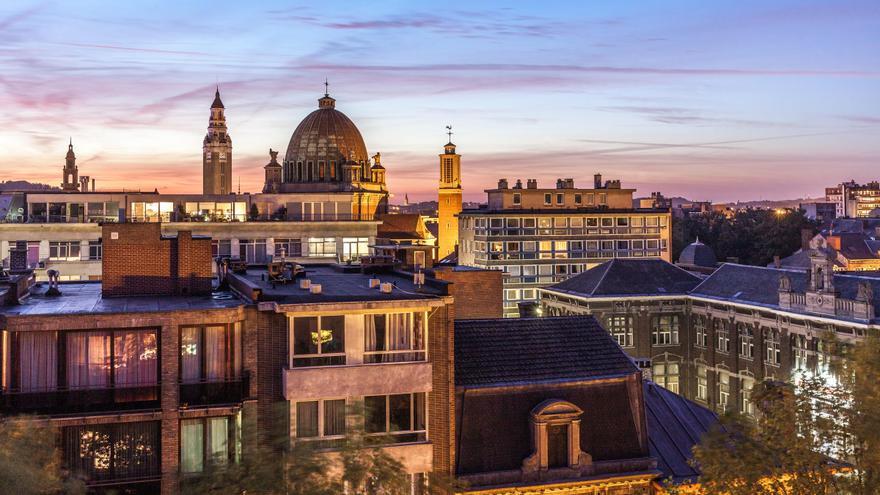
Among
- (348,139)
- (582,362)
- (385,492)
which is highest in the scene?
(348,139)

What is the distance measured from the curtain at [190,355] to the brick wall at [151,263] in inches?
192

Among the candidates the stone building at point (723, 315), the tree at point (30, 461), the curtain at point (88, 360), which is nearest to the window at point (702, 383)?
the stone building at point (723, 315)

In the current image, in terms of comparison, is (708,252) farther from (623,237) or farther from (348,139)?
(348,139)

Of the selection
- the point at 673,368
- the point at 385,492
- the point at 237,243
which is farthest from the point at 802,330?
the point at 237,243

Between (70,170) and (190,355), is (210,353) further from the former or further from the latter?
(70,170)

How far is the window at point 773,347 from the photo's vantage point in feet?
205

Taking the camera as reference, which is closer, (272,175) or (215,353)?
(215,353)

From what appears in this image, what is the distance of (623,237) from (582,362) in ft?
264

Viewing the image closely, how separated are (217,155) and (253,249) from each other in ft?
323

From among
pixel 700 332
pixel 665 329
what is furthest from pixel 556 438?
pixel 665 329

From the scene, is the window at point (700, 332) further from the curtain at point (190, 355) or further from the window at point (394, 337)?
the curtain at point (190, 355)

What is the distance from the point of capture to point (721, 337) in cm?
6950

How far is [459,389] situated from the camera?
28.1 m

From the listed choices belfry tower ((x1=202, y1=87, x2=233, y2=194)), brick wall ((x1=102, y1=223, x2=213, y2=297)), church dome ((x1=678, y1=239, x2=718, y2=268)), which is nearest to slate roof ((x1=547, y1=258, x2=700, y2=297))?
church dome ((x1=678, y1=239, x2=718, y2=268))
